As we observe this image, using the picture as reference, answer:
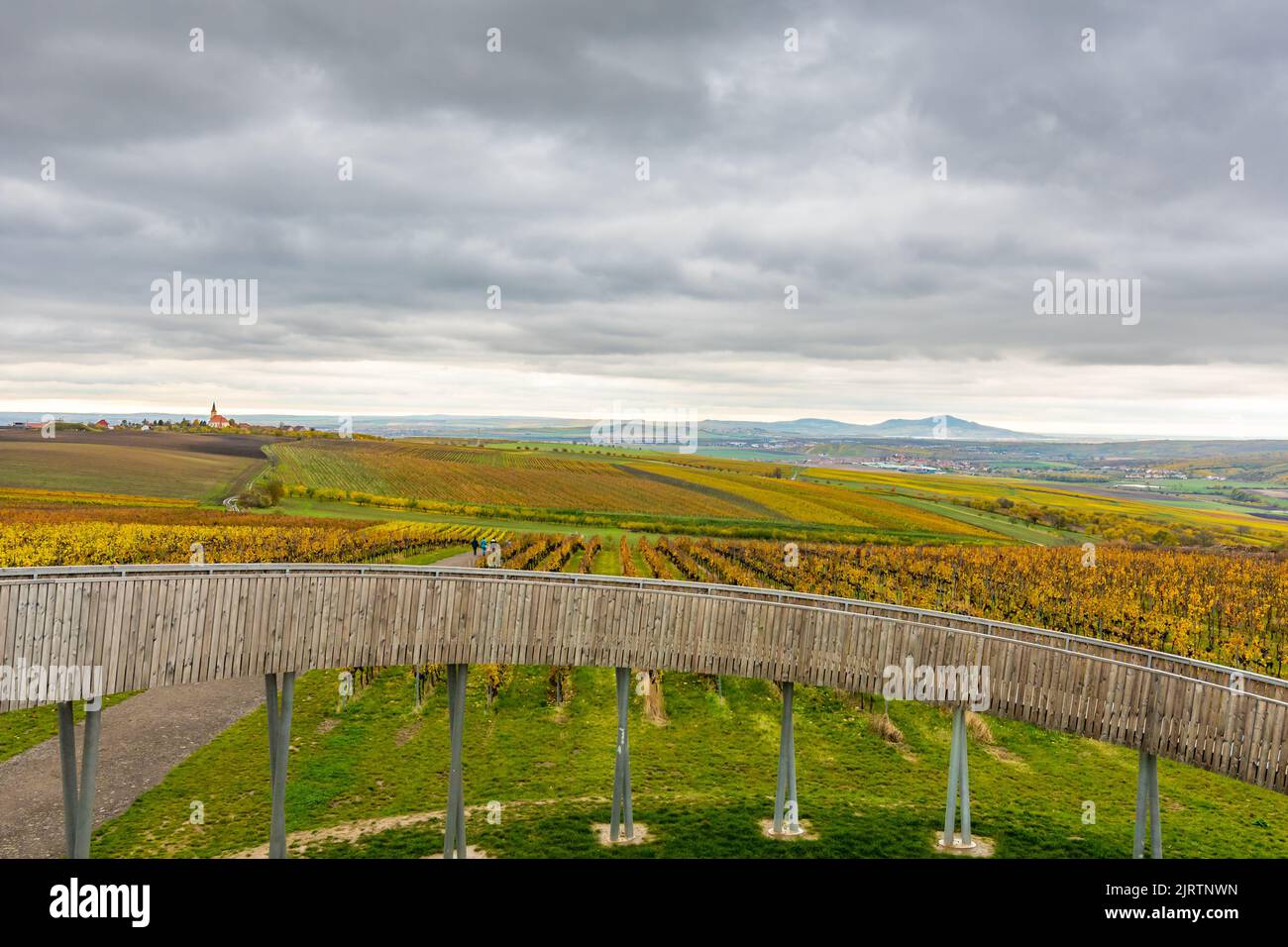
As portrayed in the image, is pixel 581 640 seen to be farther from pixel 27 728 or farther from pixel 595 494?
pixel 595 494

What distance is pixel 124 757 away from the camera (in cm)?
2580

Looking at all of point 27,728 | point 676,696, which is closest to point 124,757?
point 27,728

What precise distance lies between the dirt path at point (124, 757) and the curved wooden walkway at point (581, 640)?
26.1ft

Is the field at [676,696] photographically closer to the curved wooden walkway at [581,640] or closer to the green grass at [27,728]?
the green grass at [27,728]

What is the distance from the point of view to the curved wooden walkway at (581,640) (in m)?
16.2

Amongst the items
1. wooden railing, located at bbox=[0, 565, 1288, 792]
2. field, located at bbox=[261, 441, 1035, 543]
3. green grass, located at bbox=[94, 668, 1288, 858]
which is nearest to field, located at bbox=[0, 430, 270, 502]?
field, located at bbox=[261, 441, 1035, 543]

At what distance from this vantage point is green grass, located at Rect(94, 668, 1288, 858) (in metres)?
21.0

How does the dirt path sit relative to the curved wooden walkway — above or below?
below

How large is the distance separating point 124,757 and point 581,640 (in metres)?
17.9

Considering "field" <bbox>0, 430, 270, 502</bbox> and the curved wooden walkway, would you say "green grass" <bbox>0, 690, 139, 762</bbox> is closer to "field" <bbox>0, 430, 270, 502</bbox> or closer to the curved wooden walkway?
the curved wooden walkway

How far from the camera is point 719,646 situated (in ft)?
69.3

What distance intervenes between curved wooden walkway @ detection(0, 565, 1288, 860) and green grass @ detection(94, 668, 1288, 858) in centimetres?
514
